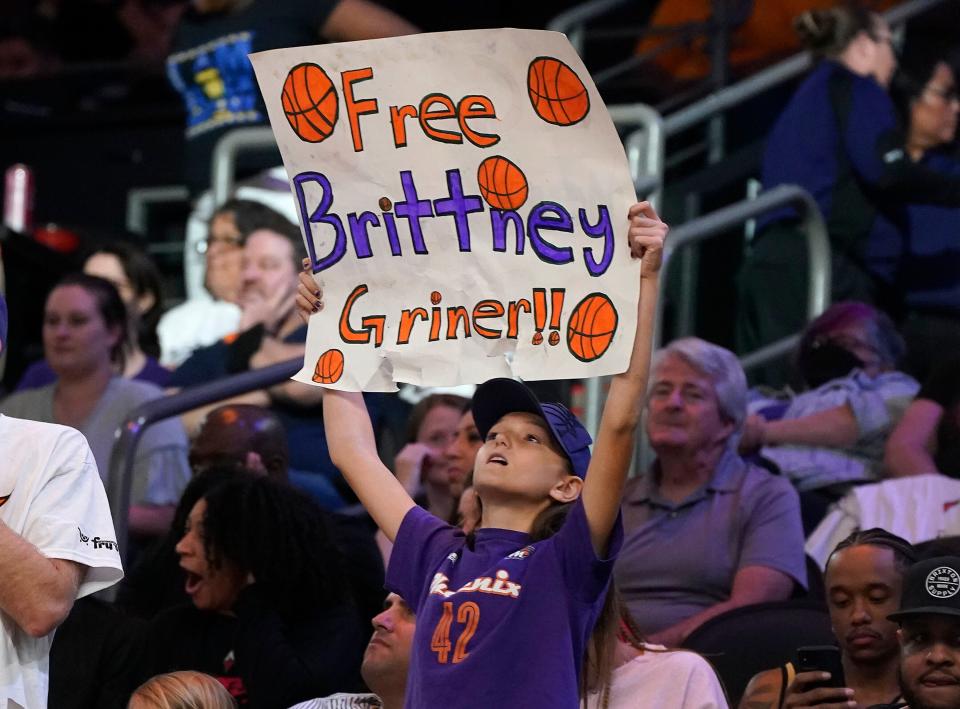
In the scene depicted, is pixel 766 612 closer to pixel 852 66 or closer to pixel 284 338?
pixel 284 338

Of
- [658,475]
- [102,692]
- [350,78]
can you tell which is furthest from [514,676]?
[658,475]

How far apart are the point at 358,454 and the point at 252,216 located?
3589 millimetres

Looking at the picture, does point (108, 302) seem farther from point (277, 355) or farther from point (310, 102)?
point (310, 102)

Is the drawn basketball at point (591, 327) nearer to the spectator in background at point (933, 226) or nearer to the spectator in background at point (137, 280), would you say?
the spectator in background at point (933, 226)

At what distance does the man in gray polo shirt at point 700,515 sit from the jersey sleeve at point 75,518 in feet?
6.04

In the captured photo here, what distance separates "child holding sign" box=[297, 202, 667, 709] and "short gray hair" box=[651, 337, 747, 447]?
170 centimetres

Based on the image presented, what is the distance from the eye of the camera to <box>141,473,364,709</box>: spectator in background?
488 cm

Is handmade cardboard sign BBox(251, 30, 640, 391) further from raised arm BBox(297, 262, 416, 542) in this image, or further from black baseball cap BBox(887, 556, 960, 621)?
black baseball cap BBox(887, 556, 960, 621)

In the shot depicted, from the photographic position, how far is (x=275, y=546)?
16.9ft

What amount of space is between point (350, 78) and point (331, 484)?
8.85ft

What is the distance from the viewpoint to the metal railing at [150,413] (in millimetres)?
5754

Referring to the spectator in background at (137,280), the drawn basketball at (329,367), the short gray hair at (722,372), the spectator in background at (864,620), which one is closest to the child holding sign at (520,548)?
the drawn basketball at (329,367)

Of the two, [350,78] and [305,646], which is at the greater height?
[350,78]

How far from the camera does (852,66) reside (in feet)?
24.9
